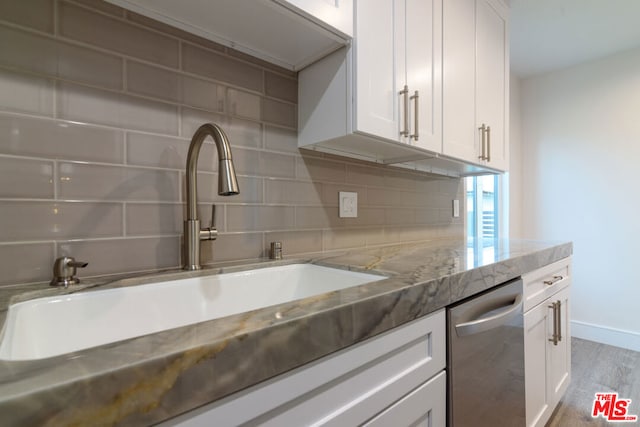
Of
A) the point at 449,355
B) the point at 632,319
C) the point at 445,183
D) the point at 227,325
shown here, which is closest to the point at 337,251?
the point at 449,355

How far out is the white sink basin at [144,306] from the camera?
0.52 m

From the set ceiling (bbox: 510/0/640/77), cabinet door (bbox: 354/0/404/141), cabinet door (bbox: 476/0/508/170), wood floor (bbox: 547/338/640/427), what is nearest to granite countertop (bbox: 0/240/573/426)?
cabinet door (bbox: 354/0/404/141)

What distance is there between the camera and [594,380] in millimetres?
1916

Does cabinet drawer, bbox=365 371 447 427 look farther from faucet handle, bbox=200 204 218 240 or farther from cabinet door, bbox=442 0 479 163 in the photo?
cabinet door, bbox=442 0 479 163

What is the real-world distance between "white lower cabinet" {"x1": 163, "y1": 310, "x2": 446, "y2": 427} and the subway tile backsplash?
0.55m

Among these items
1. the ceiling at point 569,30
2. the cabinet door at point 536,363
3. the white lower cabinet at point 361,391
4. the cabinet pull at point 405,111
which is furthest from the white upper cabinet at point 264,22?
the ceiling at point 569,30

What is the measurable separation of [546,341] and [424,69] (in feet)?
3.98

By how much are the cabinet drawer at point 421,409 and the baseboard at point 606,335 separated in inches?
107

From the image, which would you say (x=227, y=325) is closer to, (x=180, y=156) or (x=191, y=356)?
(x=191, y=356)

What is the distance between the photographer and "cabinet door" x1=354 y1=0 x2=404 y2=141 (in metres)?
0.94

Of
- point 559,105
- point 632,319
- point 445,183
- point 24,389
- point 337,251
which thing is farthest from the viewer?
point 559,105

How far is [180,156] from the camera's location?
33.6 inches

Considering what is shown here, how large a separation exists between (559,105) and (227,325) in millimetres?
3410

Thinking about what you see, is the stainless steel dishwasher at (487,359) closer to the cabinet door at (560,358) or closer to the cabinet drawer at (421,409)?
the cabinet drawer at (421,409)
